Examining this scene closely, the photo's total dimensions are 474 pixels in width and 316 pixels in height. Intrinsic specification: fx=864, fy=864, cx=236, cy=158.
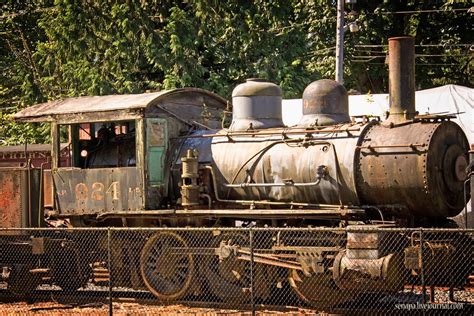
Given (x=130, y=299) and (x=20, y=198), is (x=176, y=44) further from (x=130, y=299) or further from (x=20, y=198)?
(x=130, y=299)

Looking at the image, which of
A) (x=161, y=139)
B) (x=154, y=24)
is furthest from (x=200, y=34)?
(x=161, y=139)

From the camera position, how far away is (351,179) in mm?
12391

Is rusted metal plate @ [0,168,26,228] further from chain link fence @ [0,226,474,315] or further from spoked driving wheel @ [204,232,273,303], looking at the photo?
spoked driving wheel @ [204,232,273,303]

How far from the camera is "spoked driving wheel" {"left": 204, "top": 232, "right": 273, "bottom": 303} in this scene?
42.3 feet

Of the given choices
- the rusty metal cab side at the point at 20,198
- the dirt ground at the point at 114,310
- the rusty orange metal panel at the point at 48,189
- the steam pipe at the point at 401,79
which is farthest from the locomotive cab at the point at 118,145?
the steam pipe at the point at 401,79

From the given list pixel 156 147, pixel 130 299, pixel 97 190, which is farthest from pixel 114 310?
pixel 156 147

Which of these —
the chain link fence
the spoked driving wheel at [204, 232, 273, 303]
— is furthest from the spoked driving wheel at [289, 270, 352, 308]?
the spoked driving wheel at [204, 232, 273, 303]

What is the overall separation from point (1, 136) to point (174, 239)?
68.1 ft

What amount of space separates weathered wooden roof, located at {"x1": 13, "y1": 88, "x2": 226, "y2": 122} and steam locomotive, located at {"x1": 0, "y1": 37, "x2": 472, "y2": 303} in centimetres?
3

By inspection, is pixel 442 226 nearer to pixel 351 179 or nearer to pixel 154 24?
pixel 351 179

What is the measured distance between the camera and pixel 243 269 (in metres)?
13.0

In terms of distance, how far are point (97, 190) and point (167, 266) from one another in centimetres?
185

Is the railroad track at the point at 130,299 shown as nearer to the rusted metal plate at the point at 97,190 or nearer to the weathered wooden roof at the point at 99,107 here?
the rusted metal plate at the point at 97,190

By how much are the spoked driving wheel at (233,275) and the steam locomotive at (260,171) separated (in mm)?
31
